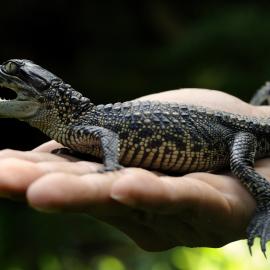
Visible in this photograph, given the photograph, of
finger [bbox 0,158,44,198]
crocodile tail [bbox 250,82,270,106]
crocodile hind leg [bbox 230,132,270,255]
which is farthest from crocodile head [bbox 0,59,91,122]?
crocodile tail [bbox 250,82,270,106]

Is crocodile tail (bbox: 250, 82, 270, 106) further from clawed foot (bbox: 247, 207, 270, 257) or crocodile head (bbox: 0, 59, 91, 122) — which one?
clawed foot (bbox: 247, 207, 270, 257)

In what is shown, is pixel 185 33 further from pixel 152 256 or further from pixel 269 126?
pixel 269 126

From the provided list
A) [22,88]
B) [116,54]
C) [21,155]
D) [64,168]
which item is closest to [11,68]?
[22,88]

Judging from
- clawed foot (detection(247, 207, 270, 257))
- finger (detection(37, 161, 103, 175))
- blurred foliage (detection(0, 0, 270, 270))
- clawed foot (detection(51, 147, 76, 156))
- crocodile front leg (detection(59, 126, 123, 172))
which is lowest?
blurred foliage (detection(0, 0, 270, 270))

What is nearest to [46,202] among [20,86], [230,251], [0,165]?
[0,165]

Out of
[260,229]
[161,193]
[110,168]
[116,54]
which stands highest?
[161,193]

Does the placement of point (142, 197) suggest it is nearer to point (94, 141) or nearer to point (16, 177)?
point (16, 177)
